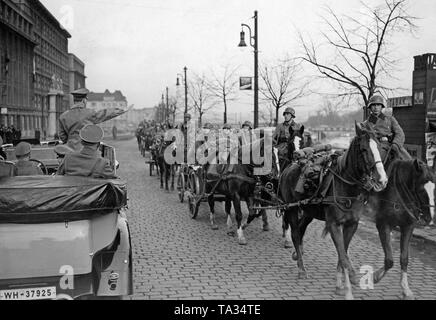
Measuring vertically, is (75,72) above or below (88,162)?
above

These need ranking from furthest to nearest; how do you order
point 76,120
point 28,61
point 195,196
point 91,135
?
point 28,61, point 195,196, point 76,120, point 91,135

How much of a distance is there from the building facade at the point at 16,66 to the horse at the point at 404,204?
152 ft

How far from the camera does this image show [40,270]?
4.09 m

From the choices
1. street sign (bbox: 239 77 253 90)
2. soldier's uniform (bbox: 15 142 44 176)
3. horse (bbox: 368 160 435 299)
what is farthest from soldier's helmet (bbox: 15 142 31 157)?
street sign (bbox: 239 77 253 90)

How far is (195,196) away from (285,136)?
3.25 m

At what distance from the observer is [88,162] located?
5.24 metres

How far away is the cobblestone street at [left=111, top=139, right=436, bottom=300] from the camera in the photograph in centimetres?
639

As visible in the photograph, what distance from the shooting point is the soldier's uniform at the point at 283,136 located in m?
9.38

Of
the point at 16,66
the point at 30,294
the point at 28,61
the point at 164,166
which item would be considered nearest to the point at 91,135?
the point at 30,294

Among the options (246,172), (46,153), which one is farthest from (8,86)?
(246,172)

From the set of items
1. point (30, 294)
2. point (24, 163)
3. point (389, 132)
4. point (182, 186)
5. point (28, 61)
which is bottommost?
point (182, 186)

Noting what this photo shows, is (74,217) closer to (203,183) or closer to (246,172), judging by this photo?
(246,172)

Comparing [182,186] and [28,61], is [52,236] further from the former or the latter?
[28,61]

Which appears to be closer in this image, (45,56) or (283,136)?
(283,136)
